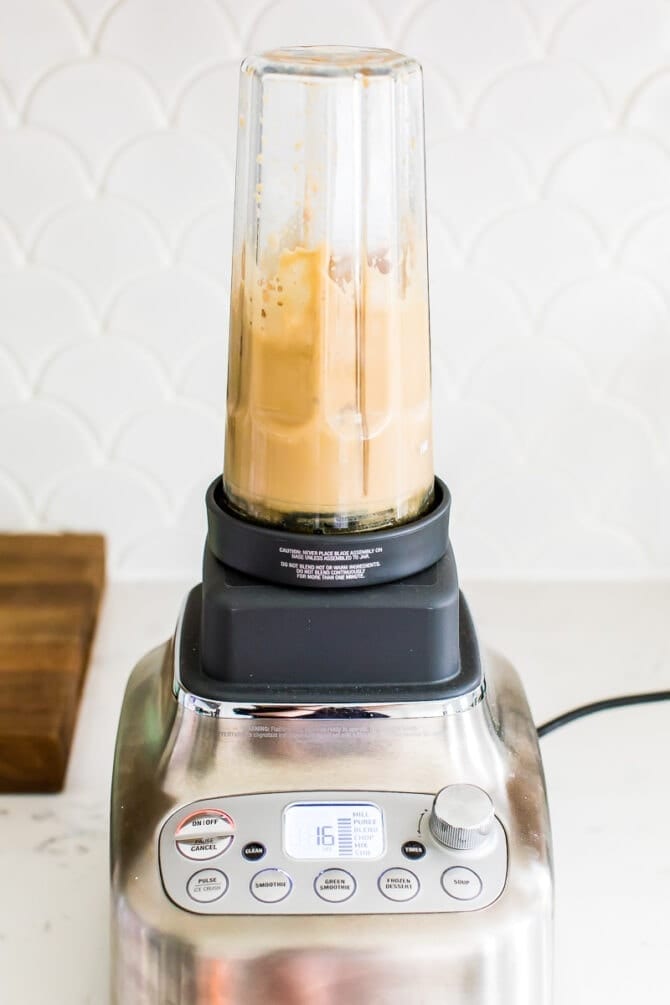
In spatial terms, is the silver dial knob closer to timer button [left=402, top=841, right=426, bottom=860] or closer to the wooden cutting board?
timer button [left=402, top=841, right=426, bottom=860]

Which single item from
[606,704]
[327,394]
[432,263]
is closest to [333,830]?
[327,394]

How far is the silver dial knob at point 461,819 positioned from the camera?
1.63ft

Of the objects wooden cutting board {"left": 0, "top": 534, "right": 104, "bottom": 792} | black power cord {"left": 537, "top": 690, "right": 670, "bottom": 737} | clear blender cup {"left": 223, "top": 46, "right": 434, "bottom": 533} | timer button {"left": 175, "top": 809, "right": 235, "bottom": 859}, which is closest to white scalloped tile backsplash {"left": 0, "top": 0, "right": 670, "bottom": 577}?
wooden cutting board {"left": 0, "top": 534, "right": 104, "bottom": 792}

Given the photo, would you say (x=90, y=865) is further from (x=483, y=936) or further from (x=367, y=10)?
(x=367, y=10)

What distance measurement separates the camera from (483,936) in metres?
0.48

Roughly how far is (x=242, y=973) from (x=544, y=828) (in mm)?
151

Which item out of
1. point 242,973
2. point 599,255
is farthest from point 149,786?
point 599,255

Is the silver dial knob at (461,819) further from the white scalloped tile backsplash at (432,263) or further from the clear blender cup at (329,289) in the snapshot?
the white scalloped tile backsplash at (432,263)

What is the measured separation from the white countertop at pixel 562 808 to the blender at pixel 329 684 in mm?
130

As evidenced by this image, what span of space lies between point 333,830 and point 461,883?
0.06 metres

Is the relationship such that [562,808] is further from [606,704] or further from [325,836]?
[325,836]

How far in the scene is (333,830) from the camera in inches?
20.0

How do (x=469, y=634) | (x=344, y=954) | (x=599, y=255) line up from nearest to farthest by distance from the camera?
1. (x=344, y=954)
2. (x=469, y=634)
3. (x=599, y=255)

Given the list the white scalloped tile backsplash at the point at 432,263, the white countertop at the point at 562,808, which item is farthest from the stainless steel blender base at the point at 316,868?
the white scalloped tile backsplash at the point at 432,263
